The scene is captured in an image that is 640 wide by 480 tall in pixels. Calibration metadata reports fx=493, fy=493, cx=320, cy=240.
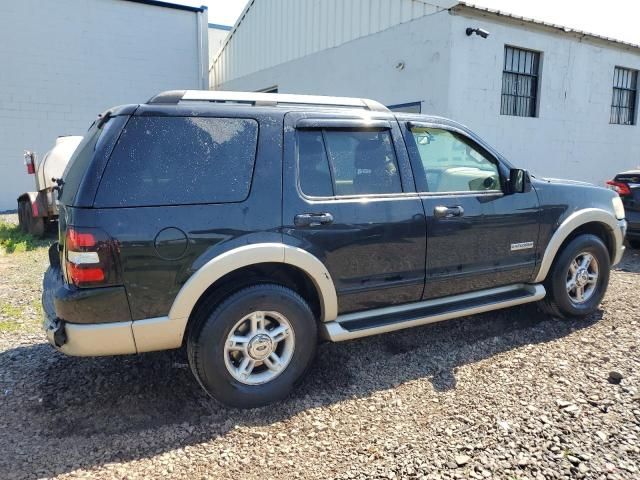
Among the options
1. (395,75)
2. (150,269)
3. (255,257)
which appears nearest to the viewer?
(150,269)

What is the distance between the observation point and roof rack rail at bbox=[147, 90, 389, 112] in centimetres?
306

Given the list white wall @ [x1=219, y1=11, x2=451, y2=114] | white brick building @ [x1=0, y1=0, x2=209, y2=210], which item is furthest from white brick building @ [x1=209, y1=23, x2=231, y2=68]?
white wall @ [x1=219, y1=11, x2=451, y2=114]

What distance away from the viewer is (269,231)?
3090mm

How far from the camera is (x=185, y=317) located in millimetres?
2943

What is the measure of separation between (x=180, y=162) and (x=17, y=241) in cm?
678

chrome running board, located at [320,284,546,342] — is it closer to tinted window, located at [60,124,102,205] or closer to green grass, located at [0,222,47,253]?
tinted window, located at [60,124,102,205]

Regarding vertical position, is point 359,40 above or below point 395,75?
above

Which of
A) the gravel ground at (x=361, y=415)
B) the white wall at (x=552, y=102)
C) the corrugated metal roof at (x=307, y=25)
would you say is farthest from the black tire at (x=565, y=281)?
the corrugated metal roof at (x=307, y=25)

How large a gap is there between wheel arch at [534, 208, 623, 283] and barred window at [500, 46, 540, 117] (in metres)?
6.12

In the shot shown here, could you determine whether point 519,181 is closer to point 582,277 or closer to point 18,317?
point 582,277

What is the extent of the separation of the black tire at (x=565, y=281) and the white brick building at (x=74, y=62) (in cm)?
1249

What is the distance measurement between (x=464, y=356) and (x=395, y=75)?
7.78 meters

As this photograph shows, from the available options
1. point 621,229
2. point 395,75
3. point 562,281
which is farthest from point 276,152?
point 395,75

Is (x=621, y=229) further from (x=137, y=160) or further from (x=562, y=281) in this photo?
(x=137, y=160)
